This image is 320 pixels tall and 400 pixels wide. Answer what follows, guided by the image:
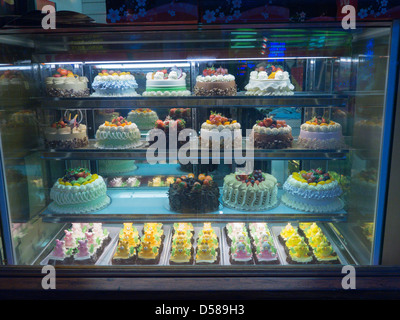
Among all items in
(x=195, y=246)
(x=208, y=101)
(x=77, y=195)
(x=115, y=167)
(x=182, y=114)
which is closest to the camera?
(x=208, y=101)

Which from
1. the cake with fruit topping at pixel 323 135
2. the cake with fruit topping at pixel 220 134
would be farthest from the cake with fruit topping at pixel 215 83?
the cake with fruit topping at pixel 323 135

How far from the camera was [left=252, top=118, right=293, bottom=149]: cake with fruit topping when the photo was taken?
3.13m

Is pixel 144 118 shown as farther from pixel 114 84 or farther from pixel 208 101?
pixel 208 101

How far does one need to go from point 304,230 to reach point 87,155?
7.85ft

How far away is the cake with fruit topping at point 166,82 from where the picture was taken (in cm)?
320

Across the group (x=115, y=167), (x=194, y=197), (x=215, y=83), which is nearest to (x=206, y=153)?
(x=194, y=197)

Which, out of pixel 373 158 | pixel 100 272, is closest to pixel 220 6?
pixel 373 158

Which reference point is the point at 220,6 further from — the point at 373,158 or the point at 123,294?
the point at 123,294

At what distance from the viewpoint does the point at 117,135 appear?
3262mm

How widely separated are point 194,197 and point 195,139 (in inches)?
22.0

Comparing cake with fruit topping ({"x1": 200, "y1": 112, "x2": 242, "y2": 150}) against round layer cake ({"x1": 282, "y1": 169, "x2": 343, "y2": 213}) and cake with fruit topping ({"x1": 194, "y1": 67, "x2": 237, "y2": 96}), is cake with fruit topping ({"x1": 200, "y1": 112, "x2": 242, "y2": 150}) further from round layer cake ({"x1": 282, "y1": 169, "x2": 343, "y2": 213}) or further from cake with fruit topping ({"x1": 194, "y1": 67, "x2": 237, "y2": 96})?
round layer cake ({"x1": 282, "y1": 169, "x2": 343, "y2": 213})

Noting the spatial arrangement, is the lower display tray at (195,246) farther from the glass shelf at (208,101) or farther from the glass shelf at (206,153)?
the glass shelf at (208,101)

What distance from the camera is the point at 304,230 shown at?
3.76m

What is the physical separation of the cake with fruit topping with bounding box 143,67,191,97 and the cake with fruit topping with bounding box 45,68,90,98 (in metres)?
0.60
